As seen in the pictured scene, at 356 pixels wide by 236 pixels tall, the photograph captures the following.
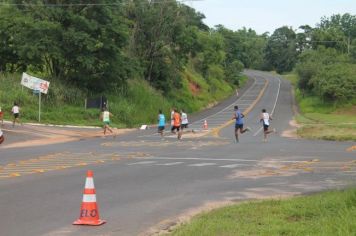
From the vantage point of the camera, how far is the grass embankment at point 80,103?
4128cm

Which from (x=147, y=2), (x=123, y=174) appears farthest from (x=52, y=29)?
(x=123, y=174)

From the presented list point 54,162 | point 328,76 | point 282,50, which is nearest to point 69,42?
point 54,162

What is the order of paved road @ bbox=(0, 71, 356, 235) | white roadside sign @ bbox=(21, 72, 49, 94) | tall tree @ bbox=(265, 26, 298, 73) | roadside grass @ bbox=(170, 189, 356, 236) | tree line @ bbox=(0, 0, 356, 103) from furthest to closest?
tall tree @ bbox=(265, 26, 298, 73) < tree line @ bbox=(0, 0, 356, 103) < white roadside sign @ bbox=(21, 72, 49, 94) < paved road @ bbox=(0, 71, 356, 235) < roadside grass @ bbox=(170, 189, 356, 236)

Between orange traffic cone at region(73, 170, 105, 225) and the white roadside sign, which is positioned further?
the white roadside sign

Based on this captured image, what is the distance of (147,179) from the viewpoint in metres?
14.7

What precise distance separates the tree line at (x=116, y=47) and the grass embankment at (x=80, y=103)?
60.1 inches

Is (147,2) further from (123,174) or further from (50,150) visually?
(123,174)

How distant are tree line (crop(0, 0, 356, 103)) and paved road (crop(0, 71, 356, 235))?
2065 cm

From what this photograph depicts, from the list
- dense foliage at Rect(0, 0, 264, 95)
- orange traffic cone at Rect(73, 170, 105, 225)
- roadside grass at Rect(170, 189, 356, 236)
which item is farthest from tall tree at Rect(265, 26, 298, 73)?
orange traffic cone at Rect(73, 170, 105, 225)

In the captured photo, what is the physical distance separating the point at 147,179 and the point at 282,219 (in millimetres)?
6382

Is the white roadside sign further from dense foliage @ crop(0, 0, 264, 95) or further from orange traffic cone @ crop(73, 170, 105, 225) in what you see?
orange traffic cone @ crop(73, 170, 105, 225)

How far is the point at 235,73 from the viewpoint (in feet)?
354

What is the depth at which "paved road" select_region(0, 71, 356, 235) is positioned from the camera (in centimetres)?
990

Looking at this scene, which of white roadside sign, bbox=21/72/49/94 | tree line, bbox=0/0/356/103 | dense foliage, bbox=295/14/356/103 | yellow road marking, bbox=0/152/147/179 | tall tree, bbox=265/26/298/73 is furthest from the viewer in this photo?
tall tree, bbox=265/26/298/73
